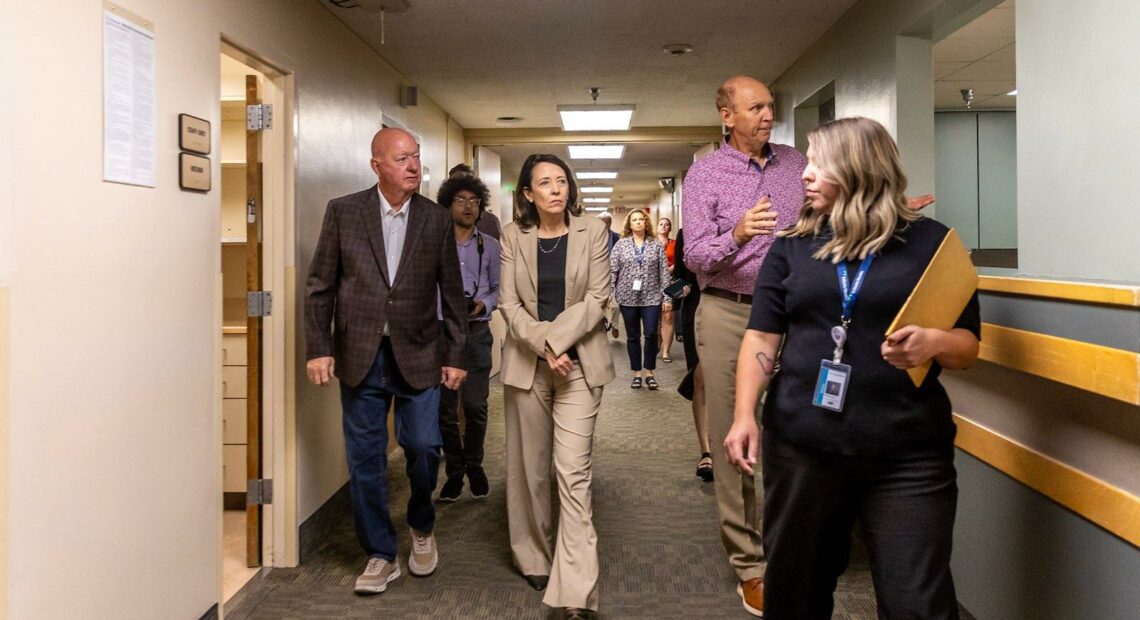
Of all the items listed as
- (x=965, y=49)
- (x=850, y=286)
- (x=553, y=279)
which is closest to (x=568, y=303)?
(x=553, y=279)

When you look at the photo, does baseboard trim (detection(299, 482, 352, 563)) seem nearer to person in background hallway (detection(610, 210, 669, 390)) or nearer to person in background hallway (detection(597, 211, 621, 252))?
person in background hallway (detection(597, 211, 621, 252))

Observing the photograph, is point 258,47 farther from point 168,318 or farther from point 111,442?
point 111,442

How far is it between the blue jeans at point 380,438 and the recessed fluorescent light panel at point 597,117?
13.5ft

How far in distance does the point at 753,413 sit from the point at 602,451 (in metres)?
3.42

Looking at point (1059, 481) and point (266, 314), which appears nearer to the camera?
point (1059, 481)

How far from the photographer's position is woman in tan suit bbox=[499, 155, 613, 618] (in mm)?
2627

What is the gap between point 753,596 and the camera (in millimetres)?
2756

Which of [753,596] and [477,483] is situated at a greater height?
[477,483]

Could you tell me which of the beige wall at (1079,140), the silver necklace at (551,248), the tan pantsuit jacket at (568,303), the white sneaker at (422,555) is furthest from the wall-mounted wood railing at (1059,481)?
the white sneaker at (422,555)

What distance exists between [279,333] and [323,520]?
3.03 feet

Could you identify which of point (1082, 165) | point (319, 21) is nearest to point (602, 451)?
point (319, 21)

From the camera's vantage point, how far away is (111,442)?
2.09 metres

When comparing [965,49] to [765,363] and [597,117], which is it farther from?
[765,363]

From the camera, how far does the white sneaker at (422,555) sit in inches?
123
